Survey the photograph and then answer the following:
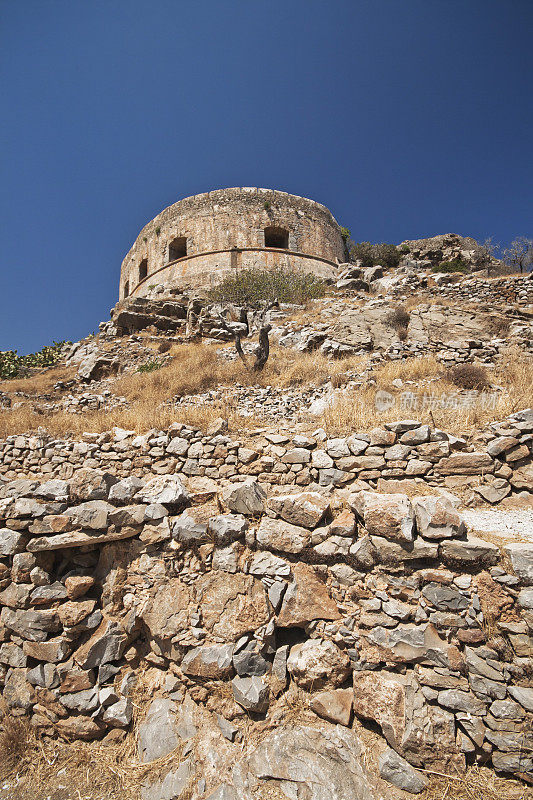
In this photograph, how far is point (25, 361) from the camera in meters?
13.1

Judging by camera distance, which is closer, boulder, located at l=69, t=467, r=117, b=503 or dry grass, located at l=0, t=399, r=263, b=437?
boulder, located at l=69, t=467, r=117, b=503

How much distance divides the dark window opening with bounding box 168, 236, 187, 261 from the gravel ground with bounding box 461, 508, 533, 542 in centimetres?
1901

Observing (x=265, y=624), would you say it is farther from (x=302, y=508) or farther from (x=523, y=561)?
(x=523, y=561)

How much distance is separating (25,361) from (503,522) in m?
15.1

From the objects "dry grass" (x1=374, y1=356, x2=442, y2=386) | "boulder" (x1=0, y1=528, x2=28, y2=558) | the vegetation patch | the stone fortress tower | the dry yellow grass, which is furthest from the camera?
the stone fortress tower

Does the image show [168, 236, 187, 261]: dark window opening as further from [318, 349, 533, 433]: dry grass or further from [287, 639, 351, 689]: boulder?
[287, 639, 351, 689]: boulder

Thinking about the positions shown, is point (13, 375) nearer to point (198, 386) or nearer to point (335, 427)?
point (198, 386)

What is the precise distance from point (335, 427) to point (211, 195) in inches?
715

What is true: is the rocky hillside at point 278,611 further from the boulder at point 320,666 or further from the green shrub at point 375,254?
the green shrub at point 375,254

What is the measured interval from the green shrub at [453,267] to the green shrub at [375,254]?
12.3 ft

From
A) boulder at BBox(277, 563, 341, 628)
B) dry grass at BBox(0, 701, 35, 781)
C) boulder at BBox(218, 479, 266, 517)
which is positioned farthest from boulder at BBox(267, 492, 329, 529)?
dry grass at BBox(0, 701, 35, 781)

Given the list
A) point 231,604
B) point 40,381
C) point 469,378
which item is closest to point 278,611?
point 231,604

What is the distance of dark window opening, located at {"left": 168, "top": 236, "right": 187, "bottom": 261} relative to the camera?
61.0ft

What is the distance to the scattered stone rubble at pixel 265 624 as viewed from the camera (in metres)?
2.46
